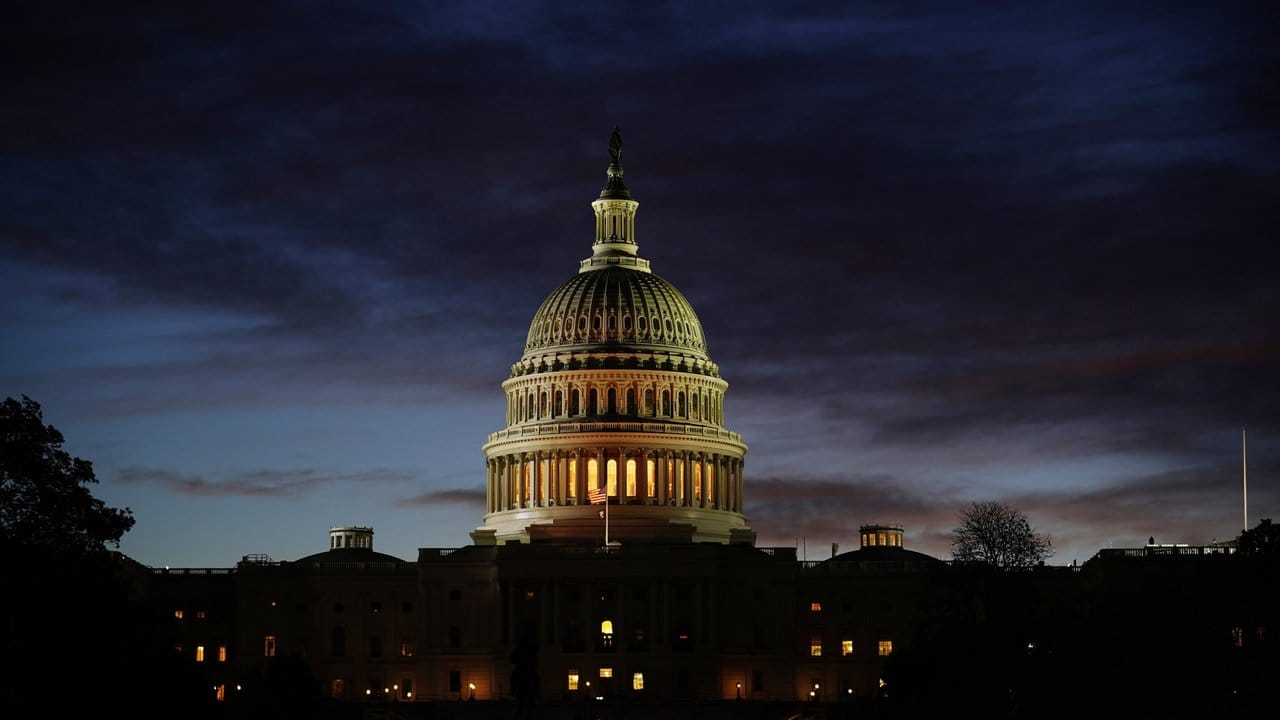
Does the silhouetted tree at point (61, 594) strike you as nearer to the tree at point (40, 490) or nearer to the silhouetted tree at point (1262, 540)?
the tree at point (40, 490)

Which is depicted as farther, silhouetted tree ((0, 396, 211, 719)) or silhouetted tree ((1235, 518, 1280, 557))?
silhouetted tree ((1235, 518, 1280, 557))

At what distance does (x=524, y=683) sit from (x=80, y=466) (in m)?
31.9

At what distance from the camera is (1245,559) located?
162m

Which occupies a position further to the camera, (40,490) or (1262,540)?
(1262,540)

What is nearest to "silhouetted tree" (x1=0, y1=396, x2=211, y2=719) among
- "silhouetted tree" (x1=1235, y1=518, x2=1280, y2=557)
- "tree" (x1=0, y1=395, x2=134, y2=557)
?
"tree" (x1=0, y1=395, x2=134, y2=557)

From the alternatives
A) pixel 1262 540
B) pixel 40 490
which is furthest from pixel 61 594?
pixel 1262 540

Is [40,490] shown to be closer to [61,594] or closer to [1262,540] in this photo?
[61,594]

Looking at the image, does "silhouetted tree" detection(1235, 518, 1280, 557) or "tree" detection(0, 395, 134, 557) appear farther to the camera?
"silhouetted tree" detection(1235, 518, 1280, 557)

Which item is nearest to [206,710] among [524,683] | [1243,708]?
[524,683]

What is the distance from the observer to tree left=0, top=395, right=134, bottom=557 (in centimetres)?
12431

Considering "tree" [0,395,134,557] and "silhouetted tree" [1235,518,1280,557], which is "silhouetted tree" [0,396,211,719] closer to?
"tree" [0,395,134,557]

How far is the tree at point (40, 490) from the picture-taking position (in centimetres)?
12431

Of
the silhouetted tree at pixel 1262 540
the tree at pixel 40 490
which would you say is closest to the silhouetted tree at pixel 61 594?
the tree at pixel 40 490

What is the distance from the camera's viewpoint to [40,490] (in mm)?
125562
